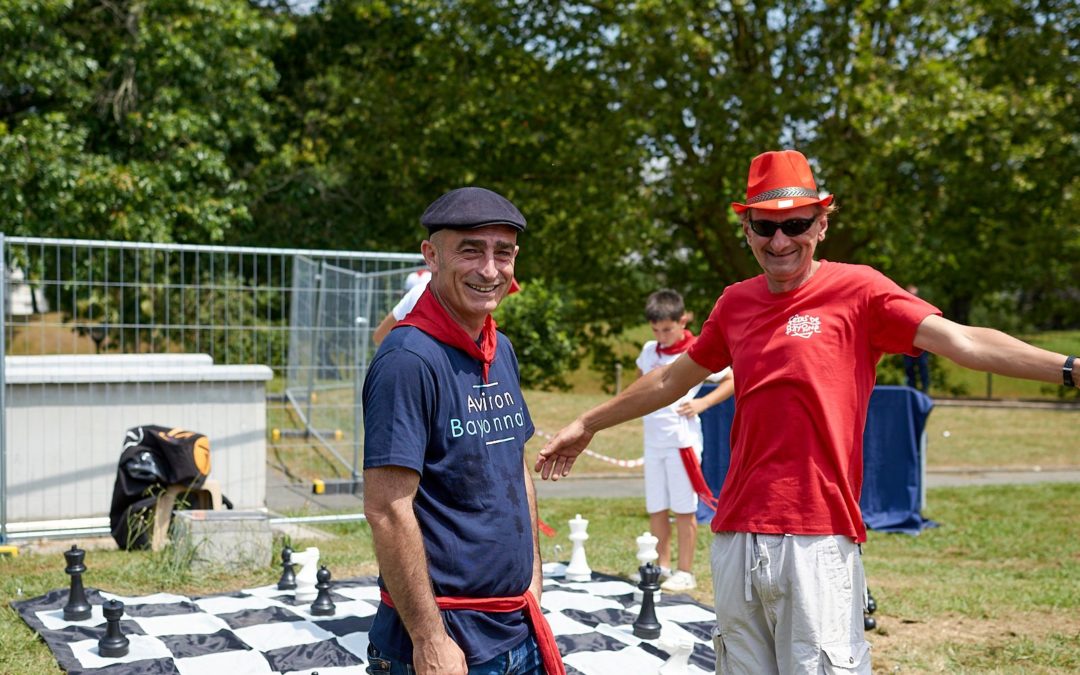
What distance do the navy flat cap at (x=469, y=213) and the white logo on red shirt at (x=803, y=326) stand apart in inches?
39.3

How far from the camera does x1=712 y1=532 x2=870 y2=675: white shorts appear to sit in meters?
3.16

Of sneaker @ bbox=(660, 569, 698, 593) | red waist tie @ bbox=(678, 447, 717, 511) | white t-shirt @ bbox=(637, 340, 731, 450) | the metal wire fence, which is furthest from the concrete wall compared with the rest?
sneaker @ bbox=(660, 569, 698, 593)

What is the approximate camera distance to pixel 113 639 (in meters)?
5.19

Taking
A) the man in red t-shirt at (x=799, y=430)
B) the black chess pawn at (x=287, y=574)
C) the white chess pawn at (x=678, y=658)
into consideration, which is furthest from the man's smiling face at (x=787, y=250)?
the black chess pawn at (x=287, y=574)

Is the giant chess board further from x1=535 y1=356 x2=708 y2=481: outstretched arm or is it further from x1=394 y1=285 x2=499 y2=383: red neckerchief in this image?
x1=394 y1=285 x2=499 y2=383: red neckerchief

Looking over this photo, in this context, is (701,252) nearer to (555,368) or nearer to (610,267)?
(610,267)

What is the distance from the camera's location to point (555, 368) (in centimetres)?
1972

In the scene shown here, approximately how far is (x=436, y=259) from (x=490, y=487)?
62cm

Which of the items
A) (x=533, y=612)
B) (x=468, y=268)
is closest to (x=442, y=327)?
(x=468, y=268)

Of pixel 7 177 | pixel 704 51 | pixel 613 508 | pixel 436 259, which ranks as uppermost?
pixel 704 51

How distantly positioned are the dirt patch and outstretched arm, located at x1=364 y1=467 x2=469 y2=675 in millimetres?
3444

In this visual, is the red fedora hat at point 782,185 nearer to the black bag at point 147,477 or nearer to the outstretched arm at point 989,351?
the outstretched arm at point 989,351

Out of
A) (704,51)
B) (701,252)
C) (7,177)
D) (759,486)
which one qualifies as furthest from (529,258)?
(759,486)

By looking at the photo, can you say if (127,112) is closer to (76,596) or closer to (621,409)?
(76,596)
